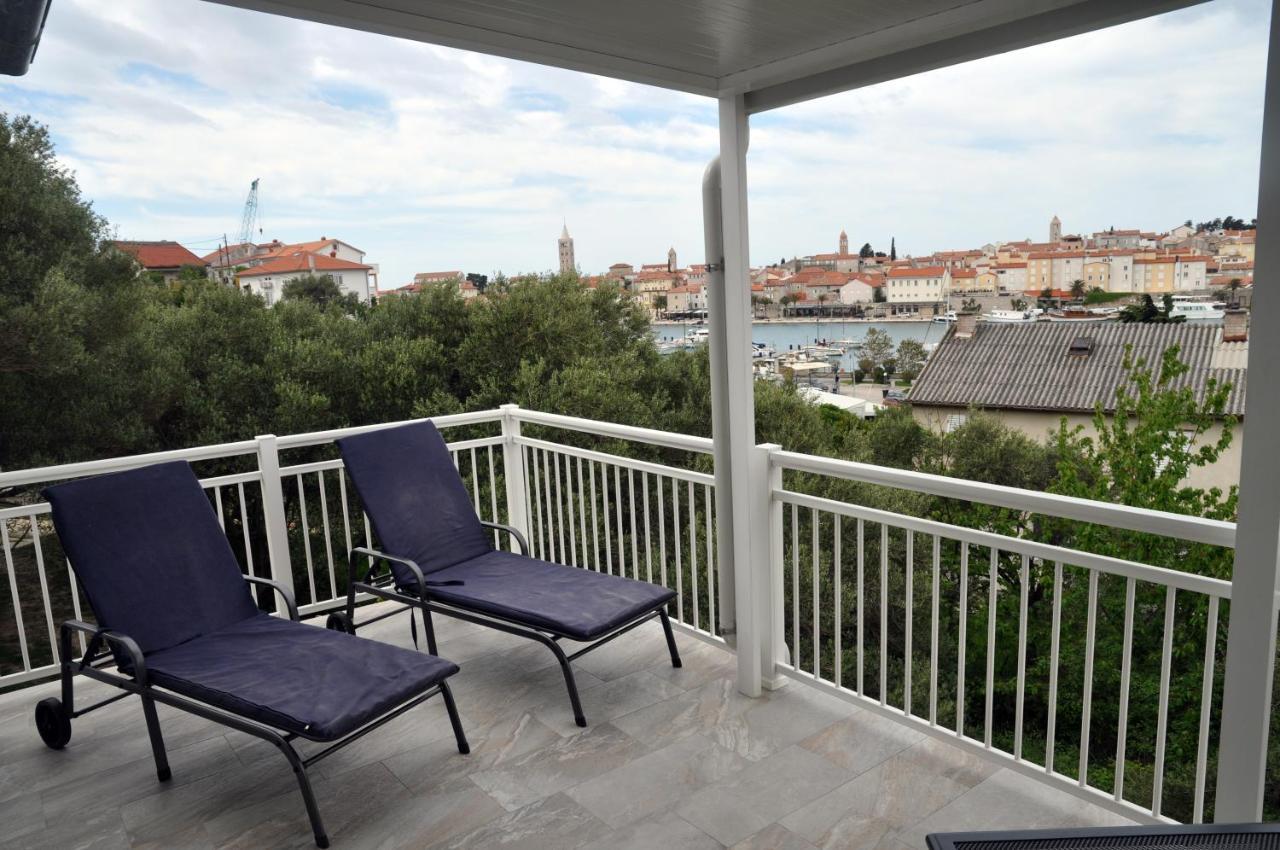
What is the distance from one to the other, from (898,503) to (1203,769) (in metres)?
12.7

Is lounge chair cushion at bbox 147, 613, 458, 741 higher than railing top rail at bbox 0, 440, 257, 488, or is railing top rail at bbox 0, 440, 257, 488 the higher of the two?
railing top rail at bbox 0, 440, 257, 488

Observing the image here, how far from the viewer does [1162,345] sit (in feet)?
19.9

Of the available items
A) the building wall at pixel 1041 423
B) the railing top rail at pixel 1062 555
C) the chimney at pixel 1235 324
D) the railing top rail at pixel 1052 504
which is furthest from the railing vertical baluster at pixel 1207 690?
the building wall at pixel 1041 423

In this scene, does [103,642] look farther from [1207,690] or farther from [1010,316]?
[1010,316]

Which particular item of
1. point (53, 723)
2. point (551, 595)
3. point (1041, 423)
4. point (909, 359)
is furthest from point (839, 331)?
point (1041, 423)

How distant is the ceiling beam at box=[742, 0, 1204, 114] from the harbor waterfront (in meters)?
0.87

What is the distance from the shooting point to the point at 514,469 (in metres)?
5.11

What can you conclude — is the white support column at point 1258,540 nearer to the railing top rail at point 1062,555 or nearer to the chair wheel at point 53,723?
the railing top rail at point 1062,555

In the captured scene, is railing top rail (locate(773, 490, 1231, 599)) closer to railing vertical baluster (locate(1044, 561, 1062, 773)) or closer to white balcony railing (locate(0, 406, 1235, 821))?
railing vertical baluster (locate(1044, 561, 1062, 773))

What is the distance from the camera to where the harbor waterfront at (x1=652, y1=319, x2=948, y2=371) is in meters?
4.11

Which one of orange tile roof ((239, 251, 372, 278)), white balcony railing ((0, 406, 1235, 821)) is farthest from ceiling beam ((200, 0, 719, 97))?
orange tile roof ((239, 251, 372, 278))

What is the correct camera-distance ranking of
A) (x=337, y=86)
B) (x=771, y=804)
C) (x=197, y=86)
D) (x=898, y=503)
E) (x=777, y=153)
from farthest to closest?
1. (x=337, y=86)
2. (x=197, y=86)
3. (x=898, y=503)
4. (x=777, y=153)
5. (x=771, y=804)

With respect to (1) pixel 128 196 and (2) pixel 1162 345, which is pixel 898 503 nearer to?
(2) pixel 1162 345

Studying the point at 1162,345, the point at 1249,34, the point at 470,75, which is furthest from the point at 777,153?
the point at 470,75
